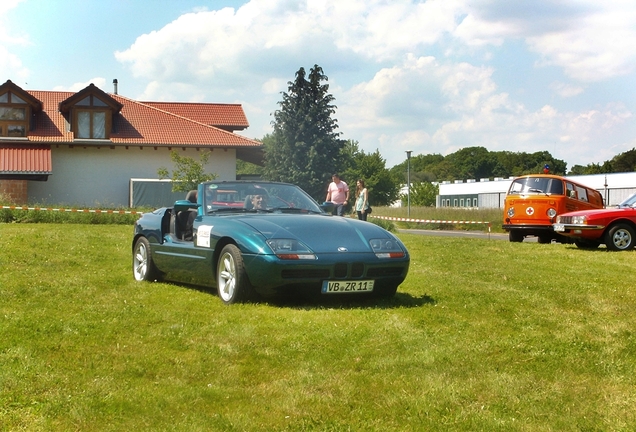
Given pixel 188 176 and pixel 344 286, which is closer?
pixel 344 286

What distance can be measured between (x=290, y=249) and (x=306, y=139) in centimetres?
5574

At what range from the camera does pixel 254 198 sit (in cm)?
1023

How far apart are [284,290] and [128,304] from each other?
1618 millimetres

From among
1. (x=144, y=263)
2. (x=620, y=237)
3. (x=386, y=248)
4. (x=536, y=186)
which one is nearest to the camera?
(x=386, y=248)

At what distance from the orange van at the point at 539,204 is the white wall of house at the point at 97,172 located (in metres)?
24.5

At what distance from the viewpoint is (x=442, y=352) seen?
6.36 metres

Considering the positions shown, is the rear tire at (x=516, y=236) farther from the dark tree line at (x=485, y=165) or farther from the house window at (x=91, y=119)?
the dark tree line at (x=485, y=165)

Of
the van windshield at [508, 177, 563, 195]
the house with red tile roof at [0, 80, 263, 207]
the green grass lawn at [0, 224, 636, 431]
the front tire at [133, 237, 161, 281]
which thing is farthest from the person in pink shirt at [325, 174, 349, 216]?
the house with red tile roof at [0, 80, 263, 207]

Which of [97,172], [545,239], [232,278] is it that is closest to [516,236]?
[545,239]

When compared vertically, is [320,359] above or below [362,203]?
below

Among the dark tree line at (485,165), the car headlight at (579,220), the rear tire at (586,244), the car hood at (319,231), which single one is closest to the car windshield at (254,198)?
the car hood at (319,231)

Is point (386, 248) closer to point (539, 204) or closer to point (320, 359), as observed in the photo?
point (320, 359)

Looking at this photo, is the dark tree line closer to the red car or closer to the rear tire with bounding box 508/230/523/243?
the rear tire with bounding box 508/230/523/243

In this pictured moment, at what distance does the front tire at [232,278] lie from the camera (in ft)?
28.8
